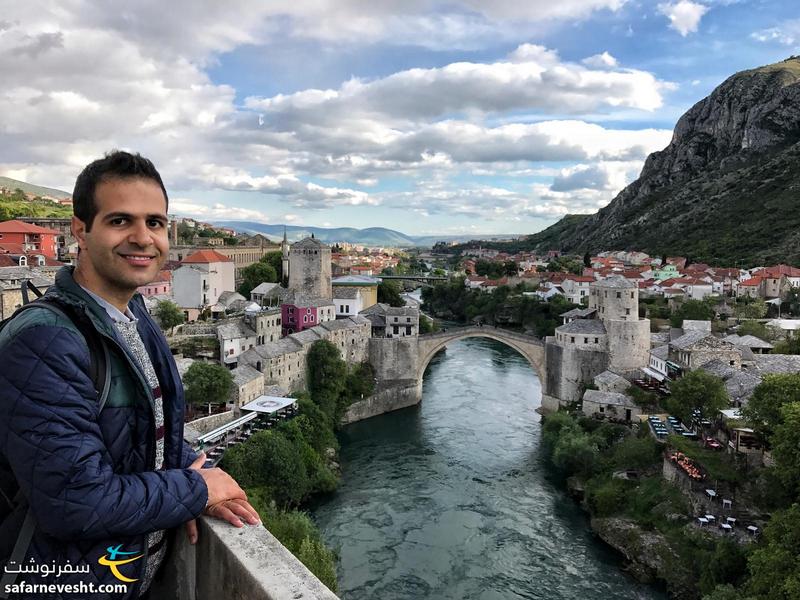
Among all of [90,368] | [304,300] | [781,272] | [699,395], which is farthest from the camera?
[781,272]

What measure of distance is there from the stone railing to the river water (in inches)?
409

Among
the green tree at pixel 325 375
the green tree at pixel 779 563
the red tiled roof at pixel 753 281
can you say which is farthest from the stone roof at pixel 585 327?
the red tiled roof at pixel 753 281

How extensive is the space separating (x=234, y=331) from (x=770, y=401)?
16.9 metres

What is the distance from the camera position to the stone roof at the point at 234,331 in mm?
21297

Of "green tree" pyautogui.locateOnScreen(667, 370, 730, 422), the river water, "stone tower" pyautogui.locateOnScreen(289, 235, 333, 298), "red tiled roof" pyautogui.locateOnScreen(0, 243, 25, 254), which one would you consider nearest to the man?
the river water

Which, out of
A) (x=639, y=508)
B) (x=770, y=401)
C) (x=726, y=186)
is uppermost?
(x=726, y=186)

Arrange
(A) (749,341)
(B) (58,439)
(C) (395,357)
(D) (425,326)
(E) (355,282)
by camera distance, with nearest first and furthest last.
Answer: (B) (58,439) → (A) (749,341) → (C) (395,357) → (E) (355,282) → (D) (425,326)

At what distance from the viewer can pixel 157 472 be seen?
5.19 feet

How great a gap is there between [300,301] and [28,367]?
24.9 meters

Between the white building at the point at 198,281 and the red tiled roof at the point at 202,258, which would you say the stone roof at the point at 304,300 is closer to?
the white building at the point at 198,281

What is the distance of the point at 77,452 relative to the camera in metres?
1.34

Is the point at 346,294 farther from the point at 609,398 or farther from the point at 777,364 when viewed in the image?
the point at 777,364

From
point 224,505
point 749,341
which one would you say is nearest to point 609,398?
point 749,341

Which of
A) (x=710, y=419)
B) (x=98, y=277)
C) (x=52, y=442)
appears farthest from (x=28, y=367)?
(x=710, y=419)
